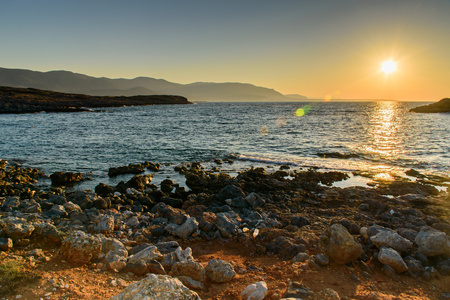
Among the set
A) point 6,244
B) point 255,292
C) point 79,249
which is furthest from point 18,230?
point 255,292

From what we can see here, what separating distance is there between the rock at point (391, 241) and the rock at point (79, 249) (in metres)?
6.87

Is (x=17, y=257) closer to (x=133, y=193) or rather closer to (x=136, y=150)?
(x=133, y=193)

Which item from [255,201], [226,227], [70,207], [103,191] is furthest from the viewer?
[103,191]

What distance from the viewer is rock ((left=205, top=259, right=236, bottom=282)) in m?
5.91

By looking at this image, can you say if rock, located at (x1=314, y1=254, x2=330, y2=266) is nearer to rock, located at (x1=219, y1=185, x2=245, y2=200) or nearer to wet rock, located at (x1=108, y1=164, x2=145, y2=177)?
rock, located at (x1=219, y1=185, x2=245, y2=200)

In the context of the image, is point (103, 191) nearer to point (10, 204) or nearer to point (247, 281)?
point (10, 204)

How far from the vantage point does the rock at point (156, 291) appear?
379 centimetres

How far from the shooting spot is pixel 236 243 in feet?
27.2

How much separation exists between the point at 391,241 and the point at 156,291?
20.3 ft

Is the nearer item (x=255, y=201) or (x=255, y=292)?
(x=255, y=292)

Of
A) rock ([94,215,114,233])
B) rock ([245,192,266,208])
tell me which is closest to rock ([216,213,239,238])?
rock ([245,192,266,208])

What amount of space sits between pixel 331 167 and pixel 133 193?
13.3m

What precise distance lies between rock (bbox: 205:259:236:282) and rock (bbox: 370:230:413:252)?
398cm

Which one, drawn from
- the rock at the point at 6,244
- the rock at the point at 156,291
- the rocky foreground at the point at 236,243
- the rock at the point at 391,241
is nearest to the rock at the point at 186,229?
the rocky foreground at the point at 236,243
